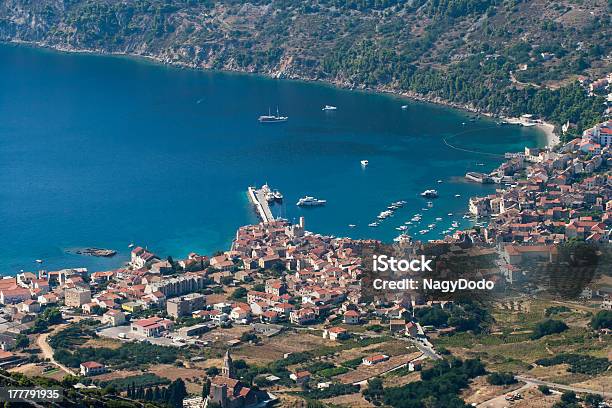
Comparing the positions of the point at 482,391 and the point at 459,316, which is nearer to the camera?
the point at 482,391

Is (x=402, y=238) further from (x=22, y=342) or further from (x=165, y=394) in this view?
(x=165, y=394)

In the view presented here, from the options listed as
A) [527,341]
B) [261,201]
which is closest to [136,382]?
[527,341]

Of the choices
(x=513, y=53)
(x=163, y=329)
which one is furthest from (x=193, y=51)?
(x=163, y=329)

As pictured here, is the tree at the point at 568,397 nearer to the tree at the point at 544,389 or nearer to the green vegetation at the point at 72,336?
the tree at the point at 544,389

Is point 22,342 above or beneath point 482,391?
above

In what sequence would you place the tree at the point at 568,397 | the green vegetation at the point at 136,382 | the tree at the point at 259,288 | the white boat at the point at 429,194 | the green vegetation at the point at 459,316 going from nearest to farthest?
the tree at the point at 568,397
the green vegetation at the point at 136,382
the green vegetation at the point at 459,316
the tree at the point at 259,288
the white boat at the point at 429,194

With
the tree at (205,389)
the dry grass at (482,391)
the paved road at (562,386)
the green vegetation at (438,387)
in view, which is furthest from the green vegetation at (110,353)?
the paved road at (562,386)
